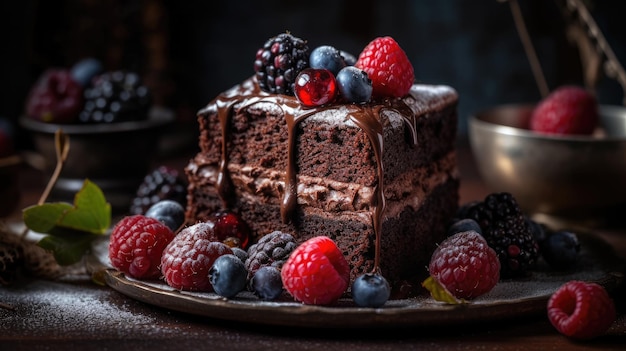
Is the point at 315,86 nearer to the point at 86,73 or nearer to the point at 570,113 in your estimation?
the point at 570,113

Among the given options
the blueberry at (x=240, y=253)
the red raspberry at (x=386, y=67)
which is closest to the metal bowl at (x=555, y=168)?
the red raspberry at (x=386, y=67)

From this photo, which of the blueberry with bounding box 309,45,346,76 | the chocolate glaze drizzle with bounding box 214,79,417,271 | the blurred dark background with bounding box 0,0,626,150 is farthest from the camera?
the blurred dark background with bounding box 0,0,626,150

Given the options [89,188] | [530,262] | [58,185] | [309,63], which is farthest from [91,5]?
[530,262]

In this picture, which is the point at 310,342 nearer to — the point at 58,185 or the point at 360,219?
the point at 360,219

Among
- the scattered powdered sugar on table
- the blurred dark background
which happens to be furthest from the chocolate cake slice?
the blurred dark background

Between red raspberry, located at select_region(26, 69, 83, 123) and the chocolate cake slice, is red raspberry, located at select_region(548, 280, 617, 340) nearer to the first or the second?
the chocolate cake slice

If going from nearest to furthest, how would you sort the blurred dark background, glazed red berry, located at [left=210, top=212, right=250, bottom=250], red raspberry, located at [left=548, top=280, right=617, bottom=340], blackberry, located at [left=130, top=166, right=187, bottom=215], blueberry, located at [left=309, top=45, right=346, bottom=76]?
red raspberry, located at [left=548, top=280, right=617, bottom=340] → blueberry, located at [left=309, top=45, right=346, bottom=76] → glazed red berry, located at [left=210, top=212, right=250, bottom=250] → blackberry, located at [left=130, top=166, right=187, bottom=215] → the blurred dark background
